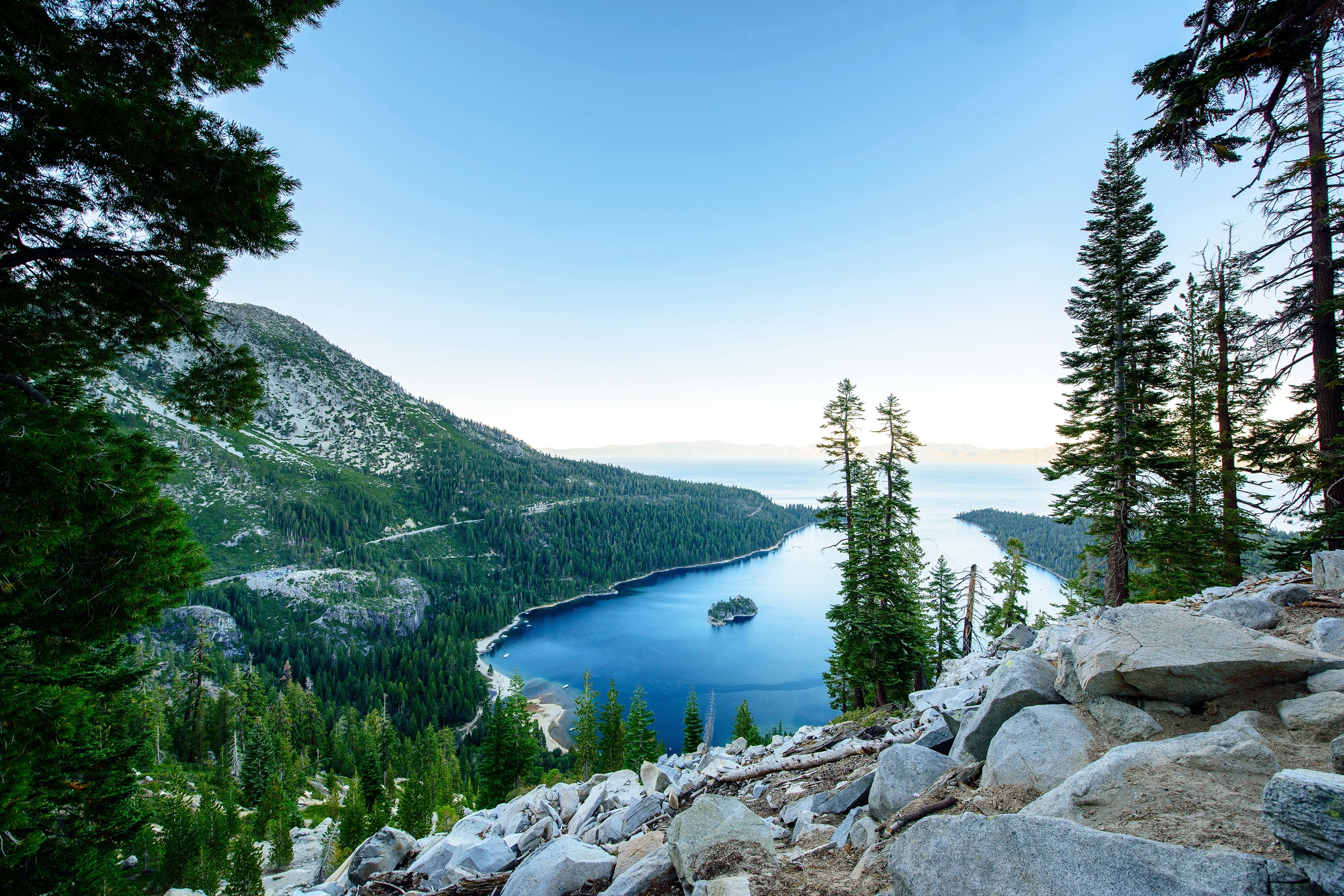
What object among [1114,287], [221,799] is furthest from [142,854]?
[1114,287]

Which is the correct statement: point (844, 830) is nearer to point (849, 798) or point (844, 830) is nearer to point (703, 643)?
point (849, 798)

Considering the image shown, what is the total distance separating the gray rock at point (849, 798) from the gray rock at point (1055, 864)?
2.32 meters

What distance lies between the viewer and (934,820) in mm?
3135

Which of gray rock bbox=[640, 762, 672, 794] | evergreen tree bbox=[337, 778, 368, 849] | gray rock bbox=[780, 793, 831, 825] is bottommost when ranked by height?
evergreen tree bbox=[337, 778, 368, 849]

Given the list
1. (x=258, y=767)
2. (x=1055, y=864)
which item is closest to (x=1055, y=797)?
(x=1055, y=864)

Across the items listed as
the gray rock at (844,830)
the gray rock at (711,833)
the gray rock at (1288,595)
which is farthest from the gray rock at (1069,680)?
the gray rock at (711,833)

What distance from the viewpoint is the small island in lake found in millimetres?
95688

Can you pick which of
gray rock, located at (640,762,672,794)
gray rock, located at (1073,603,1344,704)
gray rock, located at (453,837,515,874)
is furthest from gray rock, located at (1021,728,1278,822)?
gray rock, located at (453,837,515,874)

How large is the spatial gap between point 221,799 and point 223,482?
149252 mm

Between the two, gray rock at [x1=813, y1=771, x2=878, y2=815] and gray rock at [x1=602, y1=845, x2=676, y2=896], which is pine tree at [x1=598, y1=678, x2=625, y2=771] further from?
gray rock at [x1=602, y1=845, x2=676, y2=896]

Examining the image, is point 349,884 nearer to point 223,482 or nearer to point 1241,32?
point 1241,32

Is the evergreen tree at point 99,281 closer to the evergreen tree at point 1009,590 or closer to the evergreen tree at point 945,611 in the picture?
the evergreen tree at point 945,611

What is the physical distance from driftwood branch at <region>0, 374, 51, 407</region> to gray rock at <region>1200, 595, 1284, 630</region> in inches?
525

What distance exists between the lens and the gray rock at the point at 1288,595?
6402 millimetres
